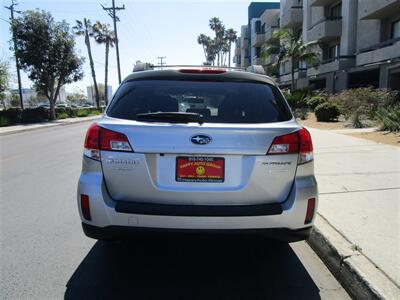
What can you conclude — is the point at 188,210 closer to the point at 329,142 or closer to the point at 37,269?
the point at 37,269

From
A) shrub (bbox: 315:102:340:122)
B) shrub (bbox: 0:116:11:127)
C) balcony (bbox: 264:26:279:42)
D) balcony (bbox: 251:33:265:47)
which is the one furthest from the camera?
balcony (bbox: 251:33:265:47)

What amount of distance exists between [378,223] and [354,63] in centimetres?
2714

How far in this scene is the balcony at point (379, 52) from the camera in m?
22.3

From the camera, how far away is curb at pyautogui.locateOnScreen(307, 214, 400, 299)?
3.26 metres

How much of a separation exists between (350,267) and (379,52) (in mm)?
23149

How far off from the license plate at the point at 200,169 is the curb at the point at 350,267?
144cm

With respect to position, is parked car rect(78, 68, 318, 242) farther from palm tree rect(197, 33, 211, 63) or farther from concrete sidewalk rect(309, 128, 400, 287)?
palm tree rect(197, 33, 211, 63)

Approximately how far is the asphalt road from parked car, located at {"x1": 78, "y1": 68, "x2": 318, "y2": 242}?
281 mm

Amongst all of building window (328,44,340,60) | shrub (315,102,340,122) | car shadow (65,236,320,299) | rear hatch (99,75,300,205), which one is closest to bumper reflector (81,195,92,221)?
rear hatch (99,75,300,205)

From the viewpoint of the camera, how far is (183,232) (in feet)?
11.0

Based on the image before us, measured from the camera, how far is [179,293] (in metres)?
3.49

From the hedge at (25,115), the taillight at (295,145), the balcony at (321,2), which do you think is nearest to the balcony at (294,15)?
the balcony at (321,2)

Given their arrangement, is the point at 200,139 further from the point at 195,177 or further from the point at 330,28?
the point at 330,28

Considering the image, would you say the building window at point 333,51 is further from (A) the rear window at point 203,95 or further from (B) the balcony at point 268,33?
(A) the rear window at point 203,95
